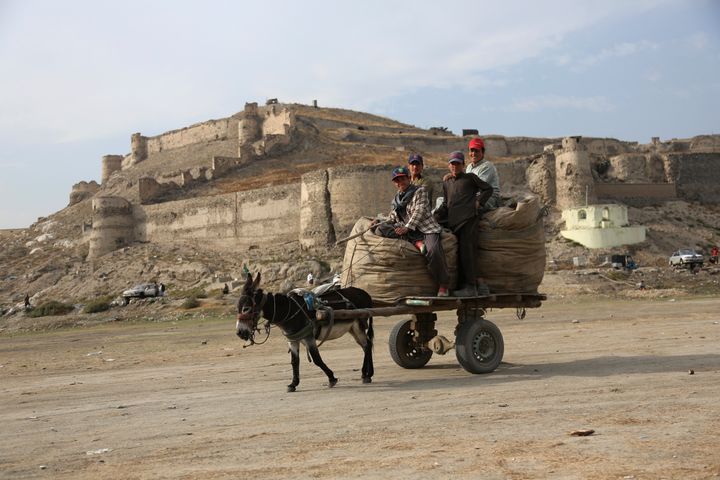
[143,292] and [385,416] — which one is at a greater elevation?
[143,292]

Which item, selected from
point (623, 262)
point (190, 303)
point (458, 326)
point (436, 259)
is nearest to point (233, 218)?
point (190, 303)

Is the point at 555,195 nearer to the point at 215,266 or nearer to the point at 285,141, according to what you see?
the point at 215,266

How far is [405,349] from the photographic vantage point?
989 centimetres

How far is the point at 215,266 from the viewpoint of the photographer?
38562mm

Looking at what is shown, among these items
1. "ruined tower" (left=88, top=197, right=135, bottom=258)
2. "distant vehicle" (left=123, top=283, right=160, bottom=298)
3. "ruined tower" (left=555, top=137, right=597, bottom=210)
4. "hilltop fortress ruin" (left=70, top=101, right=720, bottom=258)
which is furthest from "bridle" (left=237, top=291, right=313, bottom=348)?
"ruined tower" (left=88, top=197, right=135, bottom=258)

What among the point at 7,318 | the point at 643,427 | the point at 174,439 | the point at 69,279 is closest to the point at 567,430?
the point at 643,427

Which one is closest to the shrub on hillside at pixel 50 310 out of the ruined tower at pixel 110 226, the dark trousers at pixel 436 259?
the ruined tower at pixel 110 226

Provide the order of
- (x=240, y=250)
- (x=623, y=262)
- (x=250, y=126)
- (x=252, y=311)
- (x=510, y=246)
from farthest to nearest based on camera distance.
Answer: (x=250, y=126)
(x=240, y=250)
(x=623, y=262)
(x=510, y=246)
(x=252, y=311)

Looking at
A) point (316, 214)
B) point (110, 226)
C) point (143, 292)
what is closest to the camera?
point (143, 292)

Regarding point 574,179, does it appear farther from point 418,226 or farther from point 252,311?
point 252,311

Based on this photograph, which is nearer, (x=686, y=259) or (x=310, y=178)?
(x=686, y=259)

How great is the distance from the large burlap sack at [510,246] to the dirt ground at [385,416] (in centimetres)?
A: 107

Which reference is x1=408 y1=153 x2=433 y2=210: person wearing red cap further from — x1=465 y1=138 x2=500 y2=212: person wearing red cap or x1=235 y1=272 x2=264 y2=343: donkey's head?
x1=235 y1=272 x2=264 y2=343: donkey's head

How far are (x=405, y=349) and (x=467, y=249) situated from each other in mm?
1765
